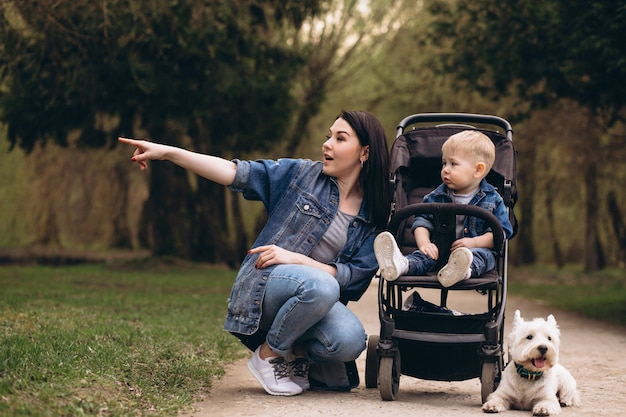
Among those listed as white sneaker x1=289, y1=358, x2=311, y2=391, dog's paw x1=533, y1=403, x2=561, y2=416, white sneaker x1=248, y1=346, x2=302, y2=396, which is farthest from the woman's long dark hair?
dog's paw x1=533, y1=403, x2=561, y2=416

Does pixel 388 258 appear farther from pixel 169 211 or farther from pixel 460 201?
pixel 169 211

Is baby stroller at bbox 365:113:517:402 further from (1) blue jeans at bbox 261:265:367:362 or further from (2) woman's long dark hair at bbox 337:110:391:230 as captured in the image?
(1) blue jeans at bbox 261:265:367:362

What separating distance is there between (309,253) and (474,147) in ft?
4.19

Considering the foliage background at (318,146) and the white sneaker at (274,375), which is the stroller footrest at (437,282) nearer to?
the white sneaker at (274,375)

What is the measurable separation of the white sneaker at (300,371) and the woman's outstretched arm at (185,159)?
126 cm

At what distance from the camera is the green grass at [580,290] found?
15.2 meters

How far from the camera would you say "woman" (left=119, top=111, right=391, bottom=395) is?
19.4 ft

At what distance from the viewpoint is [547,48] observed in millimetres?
14359

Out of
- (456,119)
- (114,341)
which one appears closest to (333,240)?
(456,119)

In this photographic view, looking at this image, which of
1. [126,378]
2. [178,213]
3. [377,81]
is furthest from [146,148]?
[377,81]

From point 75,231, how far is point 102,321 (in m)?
20.7

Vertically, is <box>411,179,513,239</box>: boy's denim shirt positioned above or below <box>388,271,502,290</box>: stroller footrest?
above

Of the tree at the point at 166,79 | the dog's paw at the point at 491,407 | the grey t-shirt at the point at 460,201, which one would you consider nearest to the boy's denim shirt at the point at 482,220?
the grey t-shirt at the point at 460,201

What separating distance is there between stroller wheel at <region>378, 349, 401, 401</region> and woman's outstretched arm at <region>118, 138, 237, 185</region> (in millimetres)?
1507
